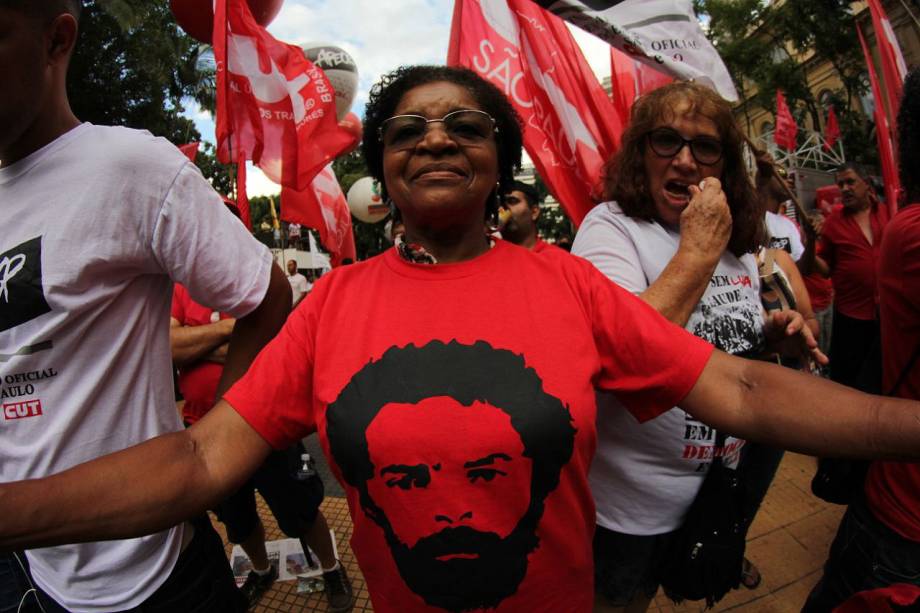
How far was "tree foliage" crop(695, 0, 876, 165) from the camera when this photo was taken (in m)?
19.1

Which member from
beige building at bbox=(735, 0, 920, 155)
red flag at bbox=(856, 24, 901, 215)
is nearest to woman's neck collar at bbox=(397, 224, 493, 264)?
red flag at bbox=(856, 24, 901, 215)

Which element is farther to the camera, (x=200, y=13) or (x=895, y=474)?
(x=200, y=13)

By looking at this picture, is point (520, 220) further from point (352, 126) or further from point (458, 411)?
point (458, 411)

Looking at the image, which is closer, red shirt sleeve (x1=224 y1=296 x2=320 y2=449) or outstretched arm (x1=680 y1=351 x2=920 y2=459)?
outstretched arm (x1=680 y1=351 x2=920 y2=459)

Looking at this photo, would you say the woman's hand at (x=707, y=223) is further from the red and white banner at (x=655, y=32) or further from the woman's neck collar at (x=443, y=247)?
the red and white banner at (x=655, y=32)

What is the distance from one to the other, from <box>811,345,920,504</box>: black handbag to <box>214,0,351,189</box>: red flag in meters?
3.00

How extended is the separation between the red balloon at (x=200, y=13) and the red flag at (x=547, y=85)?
1.50m

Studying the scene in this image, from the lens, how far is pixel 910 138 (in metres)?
1.59

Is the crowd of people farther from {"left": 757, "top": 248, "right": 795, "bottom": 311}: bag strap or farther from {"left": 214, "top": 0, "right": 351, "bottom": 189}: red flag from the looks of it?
{"left": 214, "top": 0, "right": 351, "bottom": 189}: red flag

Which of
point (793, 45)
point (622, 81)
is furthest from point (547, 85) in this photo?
point (793, 45)

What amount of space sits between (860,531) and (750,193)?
110 cm

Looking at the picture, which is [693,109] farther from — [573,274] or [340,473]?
[340,473]

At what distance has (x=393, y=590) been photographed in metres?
1.18

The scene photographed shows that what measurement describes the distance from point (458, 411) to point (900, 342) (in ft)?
4.41
